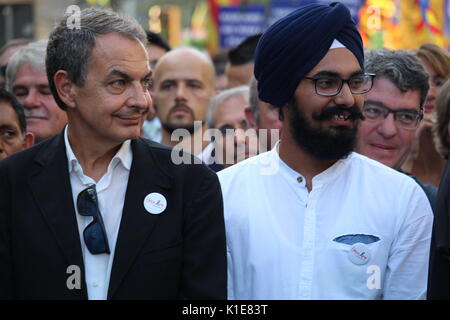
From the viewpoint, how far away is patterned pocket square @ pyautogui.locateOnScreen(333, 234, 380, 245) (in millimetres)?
3913

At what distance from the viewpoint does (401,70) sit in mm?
5262

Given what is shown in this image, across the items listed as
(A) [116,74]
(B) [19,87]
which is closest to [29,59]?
(B) [19,87]

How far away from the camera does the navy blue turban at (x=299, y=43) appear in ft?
13.4

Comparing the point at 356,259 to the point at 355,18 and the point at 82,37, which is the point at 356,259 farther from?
the point at 355,18

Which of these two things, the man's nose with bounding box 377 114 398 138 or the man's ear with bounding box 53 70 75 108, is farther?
the man's nose with bounding box 377 114 398 138

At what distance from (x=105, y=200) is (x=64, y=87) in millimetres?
576

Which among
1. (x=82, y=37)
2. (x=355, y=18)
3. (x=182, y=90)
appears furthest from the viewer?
(x=355, y=18)

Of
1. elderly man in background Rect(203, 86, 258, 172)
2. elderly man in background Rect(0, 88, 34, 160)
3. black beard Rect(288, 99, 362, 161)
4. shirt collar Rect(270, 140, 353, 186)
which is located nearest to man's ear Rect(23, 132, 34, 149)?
elderly man in background Rect(0, 88, 34, 160)

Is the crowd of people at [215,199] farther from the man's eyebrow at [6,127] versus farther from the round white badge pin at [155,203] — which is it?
the man's eyebrow at [6,127]

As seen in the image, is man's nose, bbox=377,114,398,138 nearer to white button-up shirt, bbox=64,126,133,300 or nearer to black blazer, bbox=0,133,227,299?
black blazer, bbox=0,133,227,299

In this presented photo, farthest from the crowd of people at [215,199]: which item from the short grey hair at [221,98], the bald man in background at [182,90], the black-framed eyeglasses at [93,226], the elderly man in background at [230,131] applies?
the bald man in background at [182,90]

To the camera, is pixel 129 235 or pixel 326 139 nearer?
pixel 129 235

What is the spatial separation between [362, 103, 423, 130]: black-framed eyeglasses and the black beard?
1168 mm
